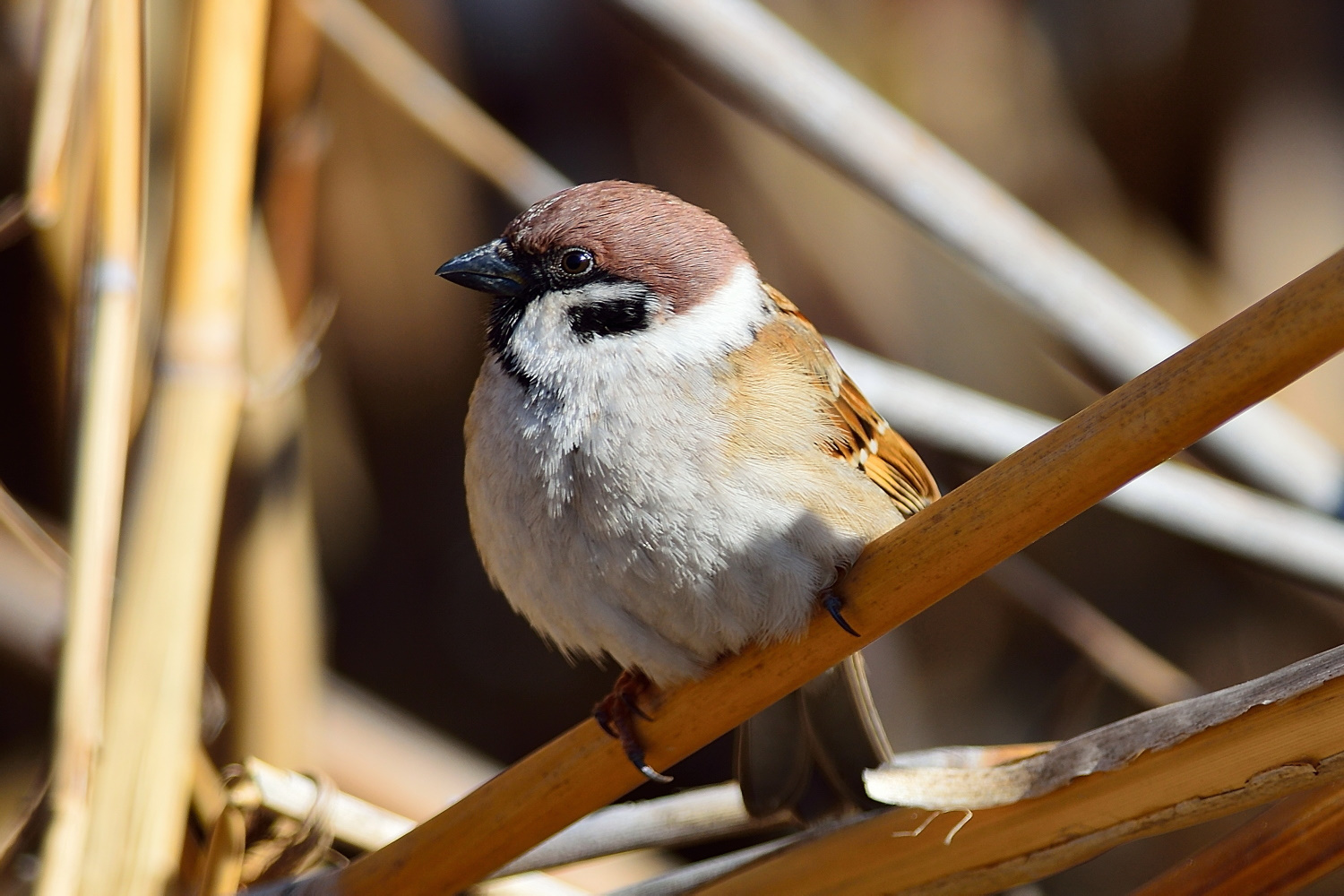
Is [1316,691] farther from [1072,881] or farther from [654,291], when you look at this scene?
[1072,881]

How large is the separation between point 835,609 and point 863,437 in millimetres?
521

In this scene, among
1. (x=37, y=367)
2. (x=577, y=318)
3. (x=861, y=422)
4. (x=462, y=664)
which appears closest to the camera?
(x=577, y=318)

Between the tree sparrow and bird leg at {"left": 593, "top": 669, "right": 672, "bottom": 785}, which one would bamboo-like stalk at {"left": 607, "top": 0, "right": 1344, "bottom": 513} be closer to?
the tree sparrow

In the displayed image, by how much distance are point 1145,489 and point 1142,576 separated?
1129mm

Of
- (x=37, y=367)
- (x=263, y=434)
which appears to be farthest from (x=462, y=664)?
(x=37, y=367)

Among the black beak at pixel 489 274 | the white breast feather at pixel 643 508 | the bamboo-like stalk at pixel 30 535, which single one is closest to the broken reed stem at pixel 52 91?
the bamboo-like stalk at pixel 30 535

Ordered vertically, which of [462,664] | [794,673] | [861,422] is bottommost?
[462,664]

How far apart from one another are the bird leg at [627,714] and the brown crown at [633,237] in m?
0.52

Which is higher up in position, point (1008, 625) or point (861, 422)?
point (861, 422)

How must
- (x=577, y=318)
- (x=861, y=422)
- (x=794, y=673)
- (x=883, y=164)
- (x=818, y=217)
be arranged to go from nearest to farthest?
(x=794, y=673) → (x=577, y=318) → (x=861, y=422) → (x=883, y=164) → (x=818, y=217)

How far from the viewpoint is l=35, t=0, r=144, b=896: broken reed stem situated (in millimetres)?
1383

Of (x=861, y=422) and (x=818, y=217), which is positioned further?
(x=818, y=217)

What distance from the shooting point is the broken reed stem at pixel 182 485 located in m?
1.41

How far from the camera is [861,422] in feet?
5.60
